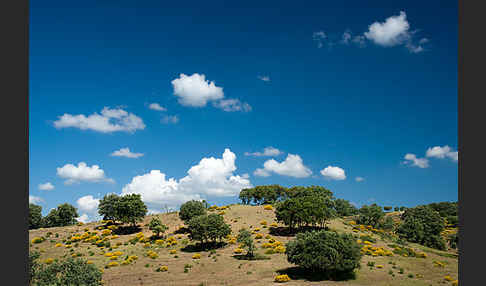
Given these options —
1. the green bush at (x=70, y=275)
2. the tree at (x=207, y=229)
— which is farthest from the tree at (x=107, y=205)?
the green bush at (x=70, y=275)

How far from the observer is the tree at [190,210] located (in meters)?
90.4

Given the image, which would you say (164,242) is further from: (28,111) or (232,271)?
(28,111)

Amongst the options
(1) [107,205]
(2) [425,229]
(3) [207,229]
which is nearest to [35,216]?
(1) [107,205]

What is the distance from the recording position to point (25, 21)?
10078 mm

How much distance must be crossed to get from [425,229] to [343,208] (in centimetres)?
7522

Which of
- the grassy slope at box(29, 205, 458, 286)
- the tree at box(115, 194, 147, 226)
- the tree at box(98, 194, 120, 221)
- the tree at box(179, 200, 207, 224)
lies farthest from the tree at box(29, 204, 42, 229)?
the tree at box(179, 200, 207, 224)

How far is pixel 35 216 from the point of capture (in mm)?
108812

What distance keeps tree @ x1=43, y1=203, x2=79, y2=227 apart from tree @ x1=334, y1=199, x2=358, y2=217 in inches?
4794

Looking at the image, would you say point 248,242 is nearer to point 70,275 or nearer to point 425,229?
point 70,275

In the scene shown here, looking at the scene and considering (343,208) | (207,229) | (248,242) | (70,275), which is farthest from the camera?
(343,208)

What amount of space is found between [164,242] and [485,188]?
7042 centimetres

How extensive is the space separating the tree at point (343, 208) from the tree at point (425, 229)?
2570 inches

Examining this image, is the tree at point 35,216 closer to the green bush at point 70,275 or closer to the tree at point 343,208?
the green bush at point 70,275

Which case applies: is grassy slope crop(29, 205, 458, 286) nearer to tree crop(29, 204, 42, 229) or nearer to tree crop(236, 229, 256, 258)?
tree crop(236, 229, 256, 258)
